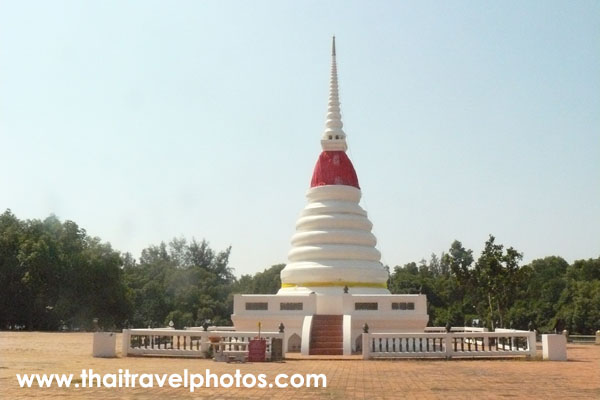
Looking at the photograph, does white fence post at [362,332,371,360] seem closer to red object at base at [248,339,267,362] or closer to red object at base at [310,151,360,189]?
red object at base at [248,339,267,362]

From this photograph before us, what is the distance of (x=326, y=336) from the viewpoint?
32.0 m

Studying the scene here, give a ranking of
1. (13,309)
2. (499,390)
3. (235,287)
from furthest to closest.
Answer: (235,287) → (13,309) → (499,390)

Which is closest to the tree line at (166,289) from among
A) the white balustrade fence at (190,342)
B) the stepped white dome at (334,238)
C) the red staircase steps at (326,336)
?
the stepped white dome at (334,238)

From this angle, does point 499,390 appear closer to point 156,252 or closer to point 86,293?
point 86,293

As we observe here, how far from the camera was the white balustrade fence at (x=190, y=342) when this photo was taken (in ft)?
92.4

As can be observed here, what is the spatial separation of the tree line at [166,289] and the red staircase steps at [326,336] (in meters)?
15.7

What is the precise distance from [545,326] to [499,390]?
191 ft

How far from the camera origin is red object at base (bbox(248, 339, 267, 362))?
26.3 m

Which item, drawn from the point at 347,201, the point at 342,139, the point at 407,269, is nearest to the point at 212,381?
the point at 347,201

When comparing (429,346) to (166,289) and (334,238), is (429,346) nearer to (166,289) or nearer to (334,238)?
(334,238)

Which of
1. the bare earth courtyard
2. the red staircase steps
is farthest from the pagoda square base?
the bare earth courtyard

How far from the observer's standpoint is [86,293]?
63000 mm

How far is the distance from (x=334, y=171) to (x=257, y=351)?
58.5 ft

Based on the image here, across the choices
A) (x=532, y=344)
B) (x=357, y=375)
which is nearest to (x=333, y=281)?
(x=532, y=344)
